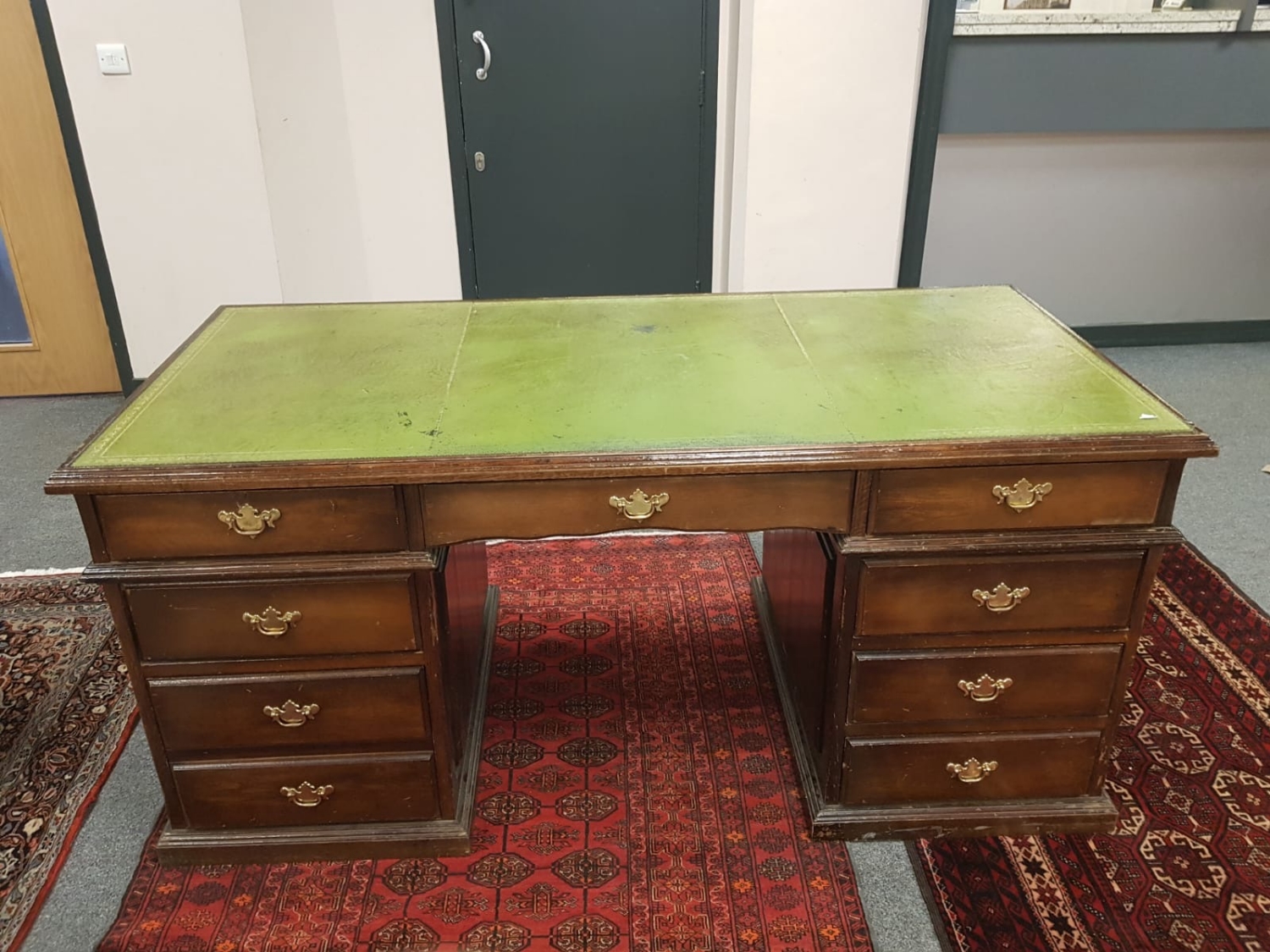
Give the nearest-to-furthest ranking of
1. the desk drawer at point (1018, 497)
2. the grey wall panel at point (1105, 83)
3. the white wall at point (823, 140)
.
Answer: the desk drawer at point (1018, 497), the white wall at point (823, 140), the grey wall panel at point (1105, 83)

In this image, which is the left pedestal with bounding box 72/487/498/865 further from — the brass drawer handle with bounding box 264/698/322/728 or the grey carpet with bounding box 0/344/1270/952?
the grey carpet with bounding box 0/344/1270/952

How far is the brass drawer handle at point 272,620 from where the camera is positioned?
1.75m

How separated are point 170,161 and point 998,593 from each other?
10.7ft

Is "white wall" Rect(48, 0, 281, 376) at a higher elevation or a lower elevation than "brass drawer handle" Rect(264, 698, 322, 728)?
higher

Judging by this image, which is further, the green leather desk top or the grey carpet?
the grey carpet

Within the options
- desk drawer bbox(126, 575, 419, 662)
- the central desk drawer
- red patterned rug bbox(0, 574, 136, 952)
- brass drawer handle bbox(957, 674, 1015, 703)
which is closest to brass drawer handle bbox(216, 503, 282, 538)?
desk drawer bbox(126, 575, 419, 662)

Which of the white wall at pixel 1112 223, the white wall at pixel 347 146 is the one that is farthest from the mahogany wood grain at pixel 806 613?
the white wall at pixel 1112 223

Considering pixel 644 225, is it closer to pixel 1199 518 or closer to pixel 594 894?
pixel 1199 518

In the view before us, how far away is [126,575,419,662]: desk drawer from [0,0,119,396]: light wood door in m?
2.78

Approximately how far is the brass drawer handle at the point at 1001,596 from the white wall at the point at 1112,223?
288 centimetres

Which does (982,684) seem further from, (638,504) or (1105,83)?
(1105,83)

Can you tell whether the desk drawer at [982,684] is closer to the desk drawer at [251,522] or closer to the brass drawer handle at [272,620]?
the desk drawer at [251,522]

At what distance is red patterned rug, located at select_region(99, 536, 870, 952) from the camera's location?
181 cm

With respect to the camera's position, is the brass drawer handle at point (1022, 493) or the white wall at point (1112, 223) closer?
the brass drawer handle at point (1022, 493)
